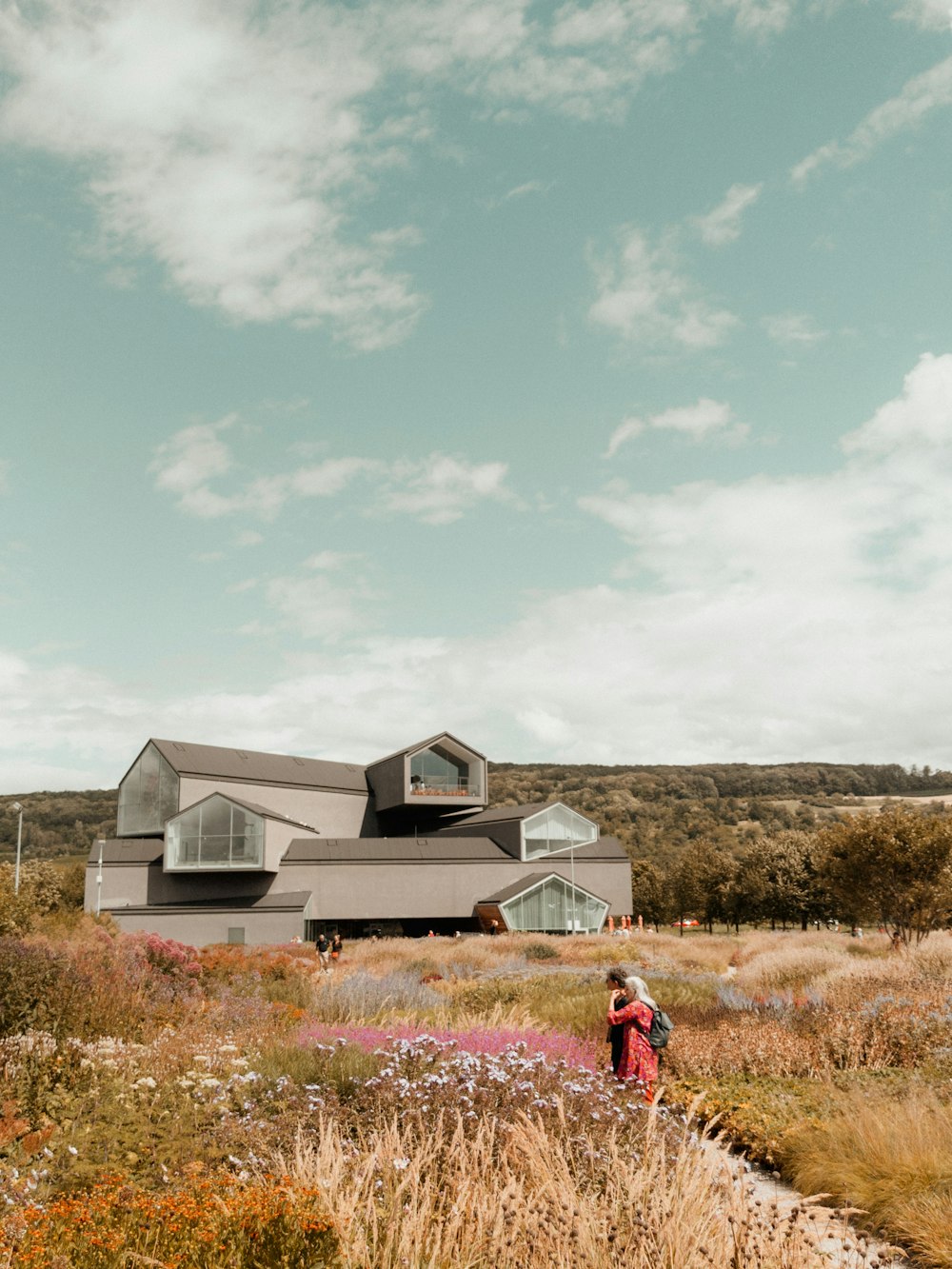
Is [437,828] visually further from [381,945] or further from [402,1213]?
[402,1213]

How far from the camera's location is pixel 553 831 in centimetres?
5078

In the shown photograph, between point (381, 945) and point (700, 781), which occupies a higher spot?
point (700, 781)

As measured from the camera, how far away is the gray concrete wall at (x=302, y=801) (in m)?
48.4

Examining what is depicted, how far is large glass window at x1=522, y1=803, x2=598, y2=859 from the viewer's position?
164 feet

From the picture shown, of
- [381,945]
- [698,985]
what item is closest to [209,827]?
[381,945]

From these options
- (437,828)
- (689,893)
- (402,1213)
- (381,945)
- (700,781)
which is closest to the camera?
(402,1213)

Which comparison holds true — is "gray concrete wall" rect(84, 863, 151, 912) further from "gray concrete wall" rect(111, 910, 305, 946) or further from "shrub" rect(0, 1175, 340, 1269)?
"shrub" rect(0, 1175, 340, 1269)

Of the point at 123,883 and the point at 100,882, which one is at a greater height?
the point at 100,882

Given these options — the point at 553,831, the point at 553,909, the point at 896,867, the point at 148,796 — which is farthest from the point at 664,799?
the point at 896,867

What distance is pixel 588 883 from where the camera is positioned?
50219 millimetres

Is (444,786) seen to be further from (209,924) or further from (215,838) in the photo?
(209,924)

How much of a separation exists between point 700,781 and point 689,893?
7471cm

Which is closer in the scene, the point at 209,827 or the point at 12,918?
the point at 12,918

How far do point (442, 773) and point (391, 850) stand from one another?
28.5ft
